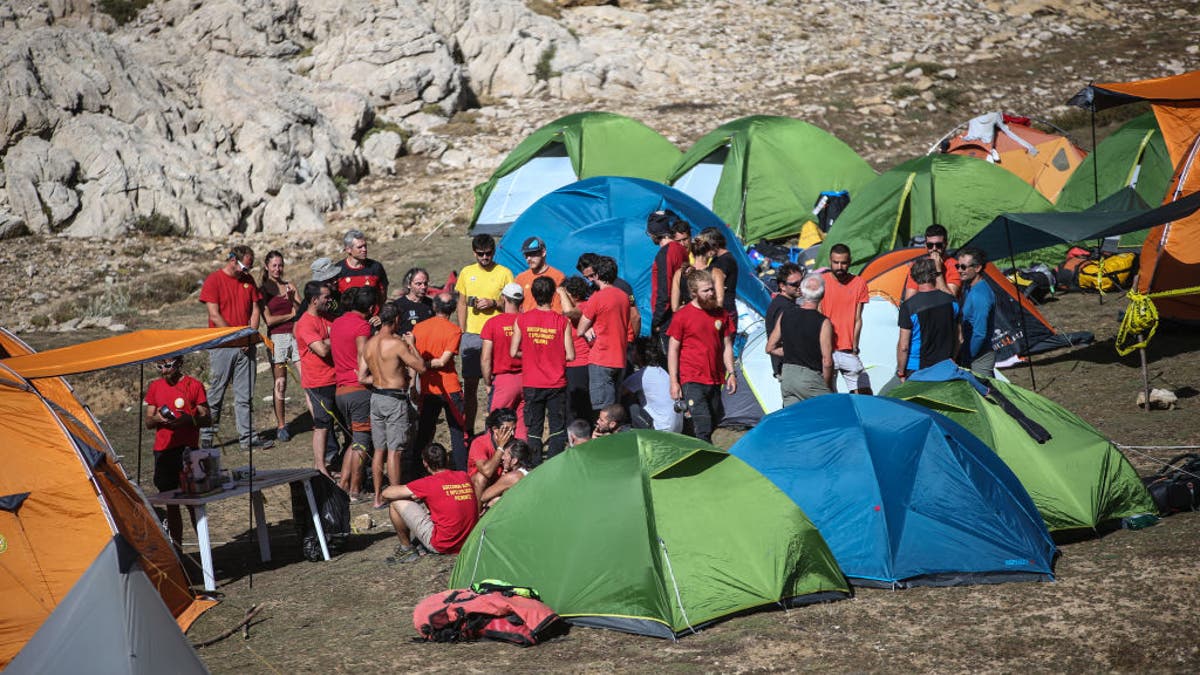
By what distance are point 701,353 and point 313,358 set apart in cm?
346

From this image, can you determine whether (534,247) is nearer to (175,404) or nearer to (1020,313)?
(175,404)

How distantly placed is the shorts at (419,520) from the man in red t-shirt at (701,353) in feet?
7.57

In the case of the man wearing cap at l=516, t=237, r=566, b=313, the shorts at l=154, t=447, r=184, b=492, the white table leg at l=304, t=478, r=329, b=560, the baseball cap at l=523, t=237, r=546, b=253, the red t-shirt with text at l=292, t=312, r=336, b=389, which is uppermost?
the baseball cap at l=523, t=237, r=546, b=253

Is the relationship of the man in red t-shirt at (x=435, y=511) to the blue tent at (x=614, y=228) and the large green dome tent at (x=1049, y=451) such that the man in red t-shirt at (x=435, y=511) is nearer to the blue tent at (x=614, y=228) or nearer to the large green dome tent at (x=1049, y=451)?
the large green dome tent at (x=1049, y=451)

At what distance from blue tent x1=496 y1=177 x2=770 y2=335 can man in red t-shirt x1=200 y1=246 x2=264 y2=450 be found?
3.43 m

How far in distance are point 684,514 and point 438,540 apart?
2.16m

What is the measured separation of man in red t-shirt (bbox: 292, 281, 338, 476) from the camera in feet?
33.3

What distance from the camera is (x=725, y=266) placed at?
10.5m

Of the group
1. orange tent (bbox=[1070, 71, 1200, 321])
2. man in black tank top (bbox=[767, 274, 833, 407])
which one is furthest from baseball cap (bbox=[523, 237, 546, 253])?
orange tent (bbox=[1070, 71, 1200, 321])

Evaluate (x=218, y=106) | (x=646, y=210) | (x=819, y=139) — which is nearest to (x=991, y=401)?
(x=646, y=210)

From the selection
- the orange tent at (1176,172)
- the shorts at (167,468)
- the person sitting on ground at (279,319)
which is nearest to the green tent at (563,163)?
the person sitting on ground at (279,319)

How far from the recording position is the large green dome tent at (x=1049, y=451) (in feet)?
25.0

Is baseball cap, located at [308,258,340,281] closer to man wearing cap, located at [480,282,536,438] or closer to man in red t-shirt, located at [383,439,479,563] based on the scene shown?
man wearing cap, located at [480,282,536,438]

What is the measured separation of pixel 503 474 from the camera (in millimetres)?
8547
